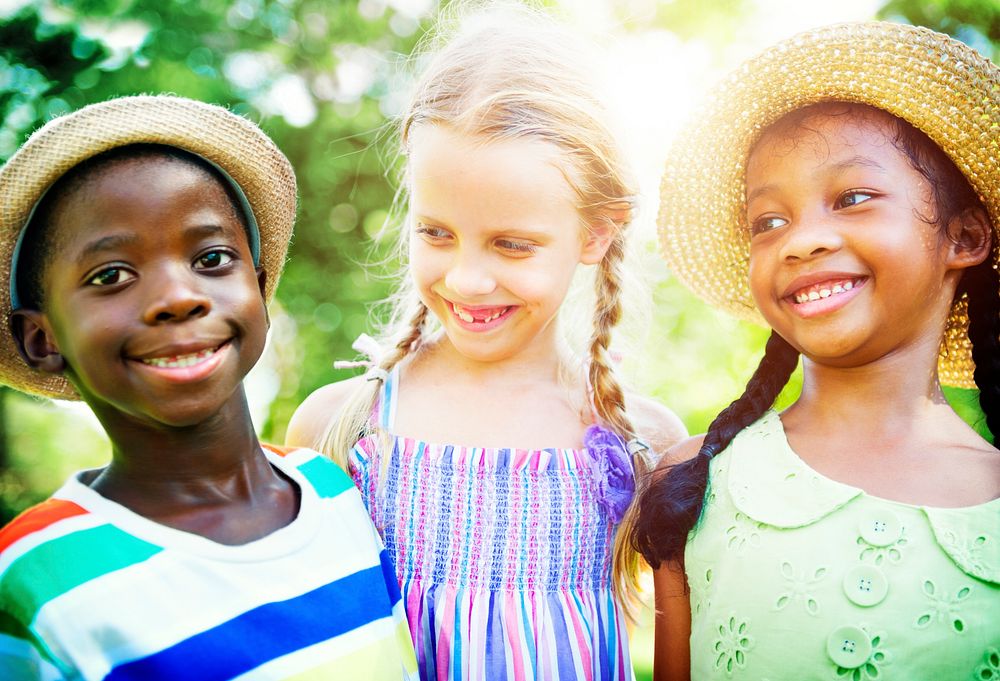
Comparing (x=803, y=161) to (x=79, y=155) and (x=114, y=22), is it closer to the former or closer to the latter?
(x=79, y=155)

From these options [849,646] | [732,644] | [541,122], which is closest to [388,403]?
[541,122]

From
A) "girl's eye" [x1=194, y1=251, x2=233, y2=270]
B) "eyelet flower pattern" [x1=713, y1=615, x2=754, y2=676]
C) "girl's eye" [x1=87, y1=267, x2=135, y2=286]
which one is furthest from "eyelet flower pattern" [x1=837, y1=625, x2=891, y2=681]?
"girl's eye" [x1=87, y1=267, x2=135, y2=286]

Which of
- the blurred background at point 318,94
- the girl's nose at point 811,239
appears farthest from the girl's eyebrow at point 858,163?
the blurred background at point 318,94

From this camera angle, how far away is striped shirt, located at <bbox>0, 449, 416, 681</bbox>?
155 centimetres

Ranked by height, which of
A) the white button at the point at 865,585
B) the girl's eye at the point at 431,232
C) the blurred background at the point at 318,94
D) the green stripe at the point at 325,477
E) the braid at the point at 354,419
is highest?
the blurred background at the point at 318,94

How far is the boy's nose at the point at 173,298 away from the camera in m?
1.66

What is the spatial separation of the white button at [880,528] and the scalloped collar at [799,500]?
0.13 ft

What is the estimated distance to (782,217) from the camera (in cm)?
203

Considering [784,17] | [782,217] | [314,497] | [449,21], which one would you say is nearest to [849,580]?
[782,217]

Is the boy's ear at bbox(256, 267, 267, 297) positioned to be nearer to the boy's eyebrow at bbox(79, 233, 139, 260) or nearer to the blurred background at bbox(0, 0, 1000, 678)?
the boy's eyebrow at bbox(79, 233, 139, 260)

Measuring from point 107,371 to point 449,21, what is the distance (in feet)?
5.70

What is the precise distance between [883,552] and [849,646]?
0.21 metres

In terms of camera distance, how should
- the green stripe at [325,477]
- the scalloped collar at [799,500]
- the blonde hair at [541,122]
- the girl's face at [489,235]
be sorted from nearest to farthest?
the scalloped collar at [799,500] → the green stripe at [325,477] → the girl's face at [489,235] → the blonde hair at [541,122]

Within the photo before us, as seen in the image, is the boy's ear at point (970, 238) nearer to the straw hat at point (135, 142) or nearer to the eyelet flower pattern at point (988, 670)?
the eyelet flower pattern at point (988, 670)
